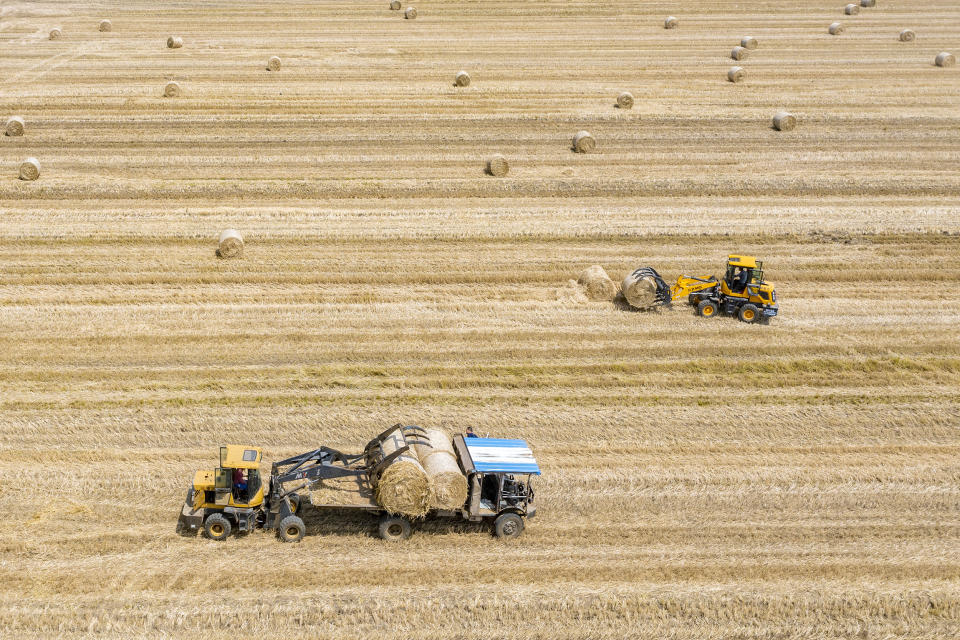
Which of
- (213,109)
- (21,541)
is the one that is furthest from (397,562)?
(213,109)

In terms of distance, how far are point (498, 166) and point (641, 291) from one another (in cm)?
875

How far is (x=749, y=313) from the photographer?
1994 cm

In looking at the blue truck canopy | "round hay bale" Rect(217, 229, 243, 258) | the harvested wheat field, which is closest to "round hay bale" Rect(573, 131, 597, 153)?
the harvested wheat field

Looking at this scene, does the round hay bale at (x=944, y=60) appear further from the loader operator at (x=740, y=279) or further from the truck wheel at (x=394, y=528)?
the truck wheel at (x=394, y=528)

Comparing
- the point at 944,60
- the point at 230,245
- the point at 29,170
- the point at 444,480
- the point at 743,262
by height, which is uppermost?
the point at 944,60

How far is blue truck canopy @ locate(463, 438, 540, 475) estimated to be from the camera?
13.2 metres

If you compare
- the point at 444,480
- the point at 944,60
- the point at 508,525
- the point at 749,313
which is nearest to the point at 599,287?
the point at 749,313

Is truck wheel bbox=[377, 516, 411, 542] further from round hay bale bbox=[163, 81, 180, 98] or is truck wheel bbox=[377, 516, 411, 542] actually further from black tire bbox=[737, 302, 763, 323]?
round hay bale bbox=[163, 81, 180, 98]

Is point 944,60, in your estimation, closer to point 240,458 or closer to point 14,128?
point 240,458

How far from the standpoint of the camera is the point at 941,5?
46.2m

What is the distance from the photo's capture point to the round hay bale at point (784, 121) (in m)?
29.9

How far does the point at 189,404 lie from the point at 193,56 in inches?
1023

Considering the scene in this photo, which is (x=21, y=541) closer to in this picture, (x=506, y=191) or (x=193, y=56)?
(x=506, y=191)

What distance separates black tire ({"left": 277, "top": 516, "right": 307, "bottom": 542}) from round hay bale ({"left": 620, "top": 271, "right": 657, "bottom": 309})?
33.4ft
